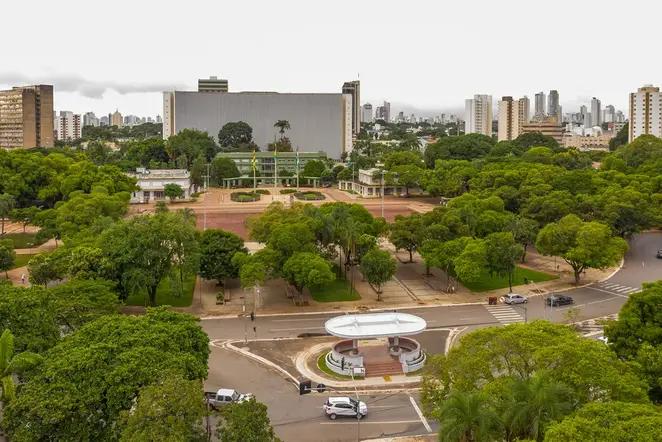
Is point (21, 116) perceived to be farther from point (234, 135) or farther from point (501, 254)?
point (501, 254)

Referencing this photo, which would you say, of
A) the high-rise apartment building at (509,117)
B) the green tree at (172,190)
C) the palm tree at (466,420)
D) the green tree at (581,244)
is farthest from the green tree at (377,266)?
the high-rise apartment building at (509,117)

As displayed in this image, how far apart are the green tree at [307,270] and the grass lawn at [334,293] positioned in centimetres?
308

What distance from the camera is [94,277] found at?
3416cm

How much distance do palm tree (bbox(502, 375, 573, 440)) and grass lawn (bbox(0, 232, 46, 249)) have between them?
150ft

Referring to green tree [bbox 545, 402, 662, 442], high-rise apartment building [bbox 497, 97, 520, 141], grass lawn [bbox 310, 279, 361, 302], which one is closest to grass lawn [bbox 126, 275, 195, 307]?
grass lawn [bbox 310, 279, 361, 302]

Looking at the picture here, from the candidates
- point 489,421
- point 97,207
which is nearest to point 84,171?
point 97,207

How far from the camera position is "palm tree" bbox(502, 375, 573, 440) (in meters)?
16.4

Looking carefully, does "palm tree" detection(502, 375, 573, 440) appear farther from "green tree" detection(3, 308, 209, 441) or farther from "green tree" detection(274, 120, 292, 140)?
"green tree" detection(274, 120, 292, 140)

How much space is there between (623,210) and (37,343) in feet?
144

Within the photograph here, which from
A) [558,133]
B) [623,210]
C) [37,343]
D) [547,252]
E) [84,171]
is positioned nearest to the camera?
[37,343]

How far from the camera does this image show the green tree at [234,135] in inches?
4929

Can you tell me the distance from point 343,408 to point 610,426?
1074 cm

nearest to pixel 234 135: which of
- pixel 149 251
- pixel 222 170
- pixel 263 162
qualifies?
pixel 263 162

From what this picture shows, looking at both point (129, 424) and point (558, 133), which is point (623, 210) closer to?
point (129, 424)
